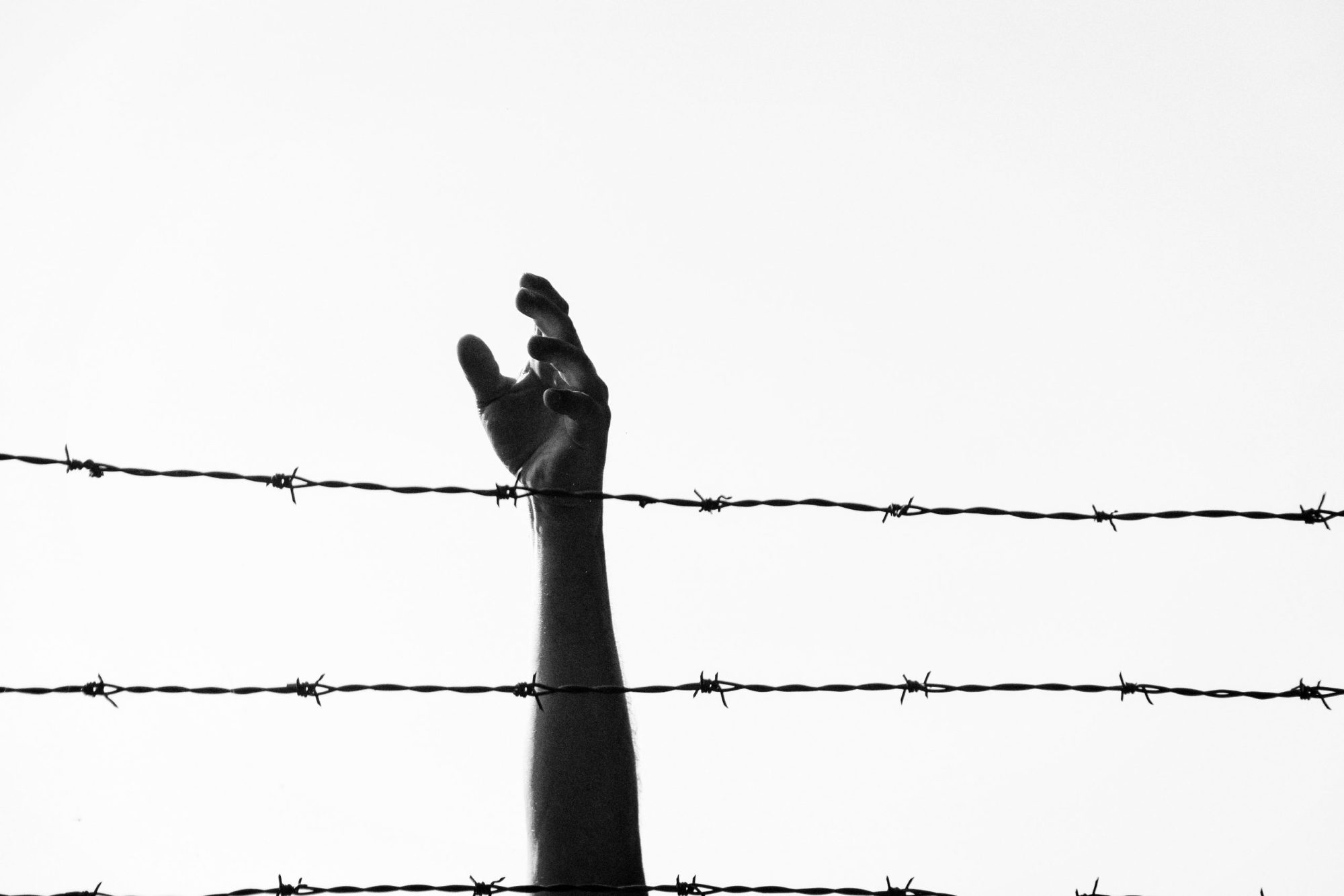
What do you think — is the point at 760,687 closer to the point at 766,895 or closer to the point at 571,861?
the point at 766,895

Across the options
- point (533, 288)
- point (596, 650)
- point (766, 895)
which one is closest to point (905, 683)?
point (766, 895)

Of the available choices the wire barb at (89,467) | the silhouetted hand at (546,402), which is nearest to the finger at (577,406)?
the silhouetted hand at (546,402)

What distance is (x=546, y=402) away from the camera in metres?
3.06

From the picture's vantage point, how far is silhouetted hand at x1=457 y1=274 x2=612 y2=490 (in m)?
3.19

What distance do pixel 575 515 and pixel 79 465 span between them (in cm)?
131

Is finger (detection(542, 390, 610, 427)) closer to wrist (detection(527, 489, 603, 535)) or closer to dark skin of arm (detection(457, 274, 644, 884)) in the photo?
dark skin of arm (detection(457, 274, 644, 884))

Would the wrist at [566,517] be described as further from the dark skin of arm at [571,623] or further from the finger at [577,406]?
the finger at [577,406]

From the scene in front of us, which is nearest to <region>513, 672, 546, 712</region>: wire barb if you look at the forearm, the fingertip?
the forearm

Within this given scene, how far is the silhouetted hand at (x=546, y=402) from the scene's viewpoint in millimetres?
3186

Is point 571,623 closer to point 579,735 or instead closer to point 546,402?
point 579,735

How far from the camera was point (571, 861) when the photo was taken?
292 cm

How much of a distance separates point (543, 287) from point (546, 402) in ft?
1.25

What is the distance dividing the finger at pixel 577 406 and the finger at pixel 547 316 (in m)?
0.16

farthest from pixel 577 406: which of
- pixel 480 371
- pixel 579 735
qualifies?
pixel 579 735
